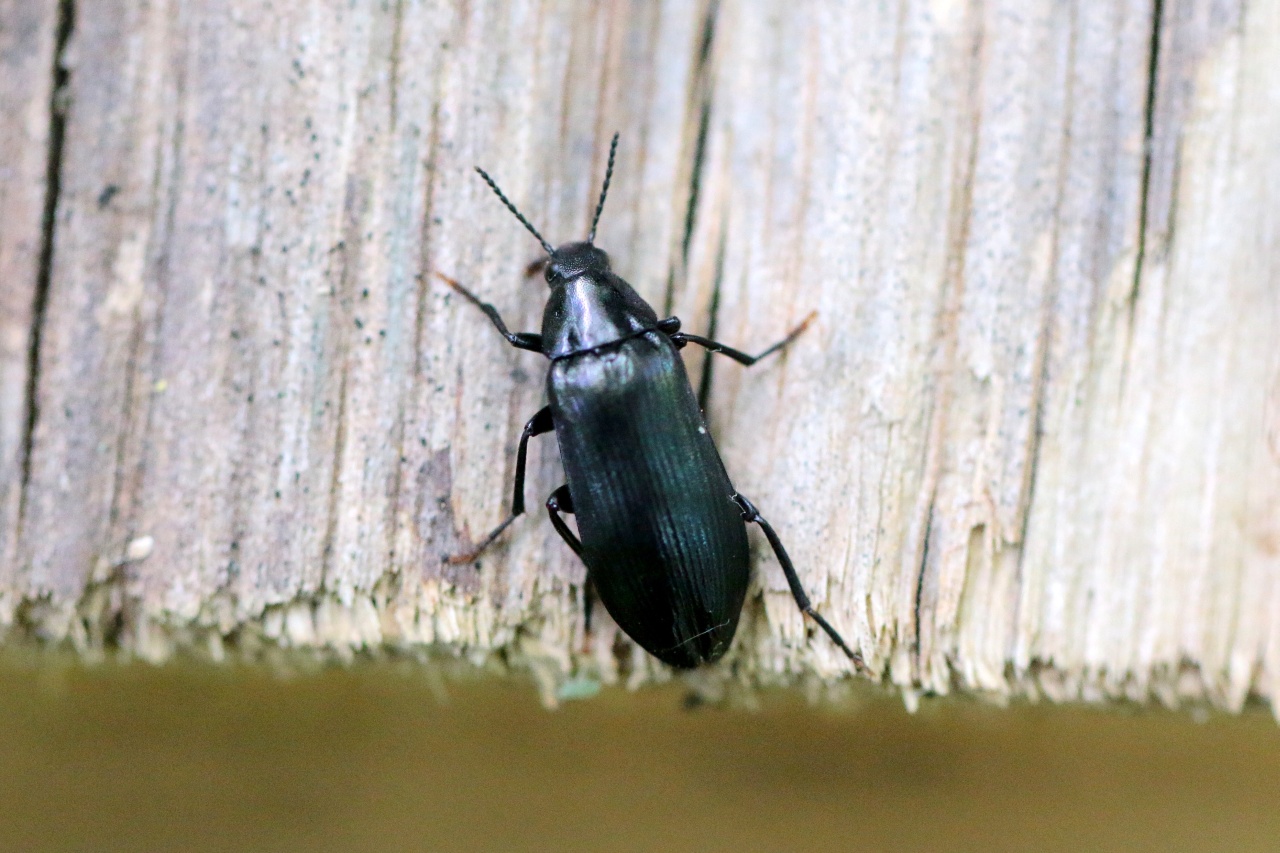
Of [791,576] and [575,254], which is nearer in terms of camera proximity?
[791,576]

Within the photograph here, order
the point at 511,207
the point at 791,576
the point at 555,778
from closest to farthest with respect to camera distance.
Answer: the point at 791,576 → the point at 511,207 → the point at 555,778

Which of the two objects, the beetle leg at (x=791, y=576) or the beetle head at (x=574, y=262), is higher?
the beetle head at (x=574, y=262)

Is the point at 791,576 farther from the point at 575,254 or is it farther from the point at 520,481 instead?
the point at 575,254

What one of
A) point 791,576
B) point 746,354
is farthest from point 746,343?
point 791,576

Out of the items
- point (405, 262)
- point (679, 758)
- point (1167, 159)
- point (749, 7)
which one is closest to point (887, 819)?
point (679, 758)

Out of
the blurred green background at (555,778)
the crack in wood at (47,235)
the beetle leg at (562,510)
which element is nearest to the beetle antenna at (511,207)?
the beetle leg at (562,510)

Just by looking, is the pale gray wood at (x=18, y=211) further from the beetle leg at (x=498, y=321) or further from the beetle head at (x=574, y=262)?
the beetle head at (x=574, y=262)
